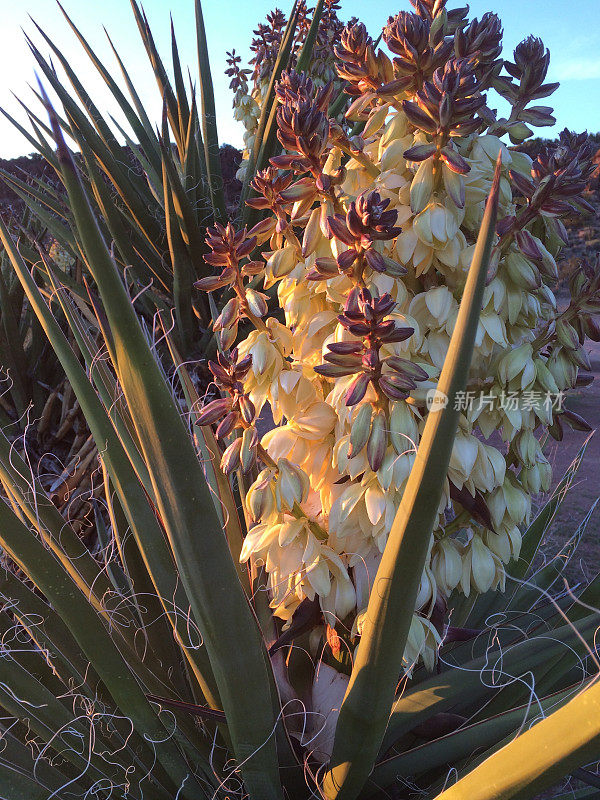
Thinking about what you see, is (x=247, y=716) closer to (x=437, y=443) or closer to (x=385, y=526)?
(x=385, y=526)

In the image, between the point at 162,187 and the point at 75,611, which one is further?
the point at 162,187

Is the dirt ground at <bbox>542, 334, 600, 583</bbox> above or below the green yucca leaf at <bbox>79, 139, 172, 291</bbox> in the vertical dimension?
below

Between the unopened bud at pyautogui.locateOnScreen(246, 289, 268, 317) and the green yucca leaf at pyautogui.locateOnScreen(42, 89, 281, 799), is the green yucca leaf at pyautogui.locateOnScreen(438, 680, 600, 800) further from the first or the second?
the unopened bud at pyautogui.locateOnScreen(246, 289, 268, 317)

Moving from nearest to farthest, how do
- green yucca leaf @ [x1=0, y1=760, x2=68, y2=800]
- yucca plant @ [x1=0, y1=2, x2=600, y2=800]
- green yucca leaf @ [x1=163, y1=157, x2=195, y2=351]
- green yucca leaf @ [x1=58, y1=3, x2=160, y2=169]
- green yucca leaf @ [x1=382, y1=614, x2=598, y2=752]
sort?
yucca plant @ [x1=0, y1=2, x2=600, y2=800] < green yucca leaf @ [x1=0, y1=760, x2=68, y2=800] < green yucca leaf @ [x1=382, y1=614, x2=598, y2=752] < green yucca leaf @ [x1=163, y1=157, x2=195, y2=351] < green yucca leaf @ [x1=58, y1=3, x2=160, y2=169]

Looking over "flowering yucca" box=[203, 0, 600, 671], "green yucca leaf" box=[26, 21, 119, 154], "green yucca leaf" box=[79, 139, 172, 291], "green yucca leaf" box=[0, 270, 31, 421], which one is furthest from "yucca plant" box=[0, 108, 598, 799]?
"green yucca leaf" box=[26, 21, 119, 154]

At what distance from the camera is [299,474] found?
62 centimetres

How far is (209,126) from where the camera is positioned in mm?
2070

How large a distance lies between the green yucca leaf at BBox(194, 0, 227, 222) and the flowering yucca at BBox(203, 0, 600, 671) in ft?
4.27

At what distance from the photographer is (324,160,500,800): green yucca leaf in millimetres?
403

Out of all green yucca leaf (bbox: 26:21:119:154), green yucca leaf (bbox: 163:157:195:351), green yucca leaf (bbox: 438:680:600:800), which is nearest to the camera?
green yucca leaf (bbox: 438:680:600:800)

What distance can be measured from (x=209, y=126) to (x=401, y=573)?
1.96 m

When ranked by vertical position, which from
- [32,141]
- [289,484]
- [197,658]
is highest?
[32,141]

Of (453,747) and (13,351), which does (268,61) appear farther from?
(453,747)

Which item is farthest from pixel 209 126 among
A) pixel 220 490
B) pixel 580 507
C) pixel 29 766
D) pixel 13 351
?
pixel 580 507
